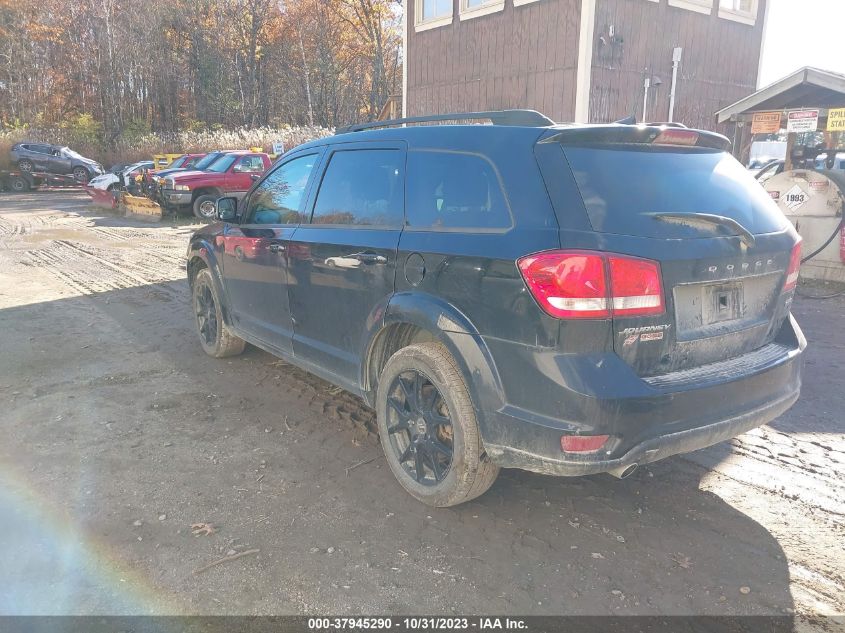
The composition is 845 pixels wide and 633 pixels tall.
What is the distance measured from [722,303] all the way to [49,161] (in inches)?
1236

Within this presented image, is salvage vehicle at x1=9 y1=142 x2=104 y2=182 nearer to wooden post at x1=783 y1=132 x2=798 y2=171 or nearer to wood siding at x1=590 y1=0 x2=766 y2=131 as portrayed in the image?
wood siding at x1=590 y1=0 x2=766 y2=131

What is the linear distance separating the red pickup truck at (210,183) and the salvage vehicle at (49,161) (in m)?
14.7

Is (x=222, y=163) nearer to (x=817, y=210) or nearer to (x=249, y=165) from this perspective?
(x=249, y=165)

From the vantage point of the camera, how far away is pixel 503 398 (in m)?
2.63

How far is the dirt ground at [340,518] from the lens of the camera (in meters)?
2.49

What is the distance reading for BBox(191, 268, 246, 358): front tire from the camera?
5312 millimetres

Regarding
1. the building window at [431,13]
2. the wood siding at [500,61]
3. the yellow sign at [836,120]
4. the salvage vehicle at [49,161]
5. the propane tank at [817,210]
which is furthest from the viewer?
the salvage vehicle at [49,161]

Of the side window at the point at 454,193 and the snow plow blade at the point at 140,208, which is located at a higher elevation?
the side window at the point at 454,193

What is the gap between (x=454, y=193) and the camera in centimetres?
302

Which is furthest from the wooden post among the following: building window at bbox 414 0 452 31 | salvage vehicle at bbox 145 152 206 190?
salvage vehicle at bbox 145 152 206 190

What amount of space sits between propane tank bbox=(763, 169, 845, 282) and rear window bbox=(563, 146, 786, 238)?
6180mm

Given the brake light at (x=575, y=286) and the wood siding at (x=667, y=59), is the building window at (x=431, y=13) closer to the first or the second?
the wood siding at (x=667, y=59)

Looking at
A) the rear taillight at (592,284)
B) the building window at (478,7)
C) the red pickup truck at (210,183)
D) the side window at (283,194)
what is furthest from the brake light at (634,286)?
the red pickup truck at (210,183)

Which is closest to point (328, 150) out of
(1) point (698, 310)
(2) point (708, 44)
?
(1) point (698, 310)
